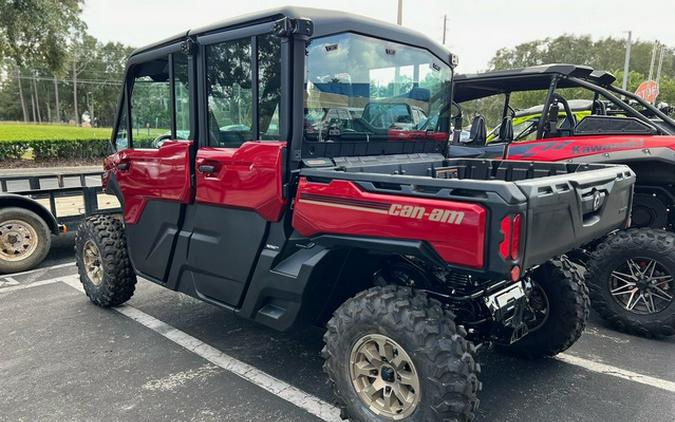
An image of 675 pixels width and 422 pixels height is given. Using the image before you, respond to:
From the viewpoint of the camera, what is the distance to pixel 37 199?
19.9 feet

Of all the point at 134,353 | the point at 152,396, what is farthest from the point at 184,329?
the point at 152,396

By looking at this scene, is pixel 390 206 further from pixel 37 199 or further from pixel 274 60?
pixel 37 199

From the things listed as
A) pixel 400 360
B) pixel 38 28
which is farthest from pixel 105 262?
pixel 38 28

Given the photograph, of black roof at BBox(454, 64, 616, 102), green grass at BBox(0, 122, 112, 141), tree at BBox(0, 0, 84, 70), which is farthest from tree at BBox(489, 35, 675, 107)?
black roof at BBox(454, 64, 616, 102)

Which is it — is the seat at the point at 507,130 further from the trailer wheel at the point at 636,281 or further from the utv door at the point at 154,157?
the utv door at the point at 154,157

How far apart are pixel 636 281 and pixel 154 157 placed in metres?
4.15

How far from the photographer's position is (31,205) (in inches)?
231

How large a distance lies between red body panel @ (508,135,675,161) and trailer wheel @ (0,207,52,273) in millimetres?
5603

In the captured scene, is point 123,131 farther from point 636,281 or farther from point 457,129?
point 636,281

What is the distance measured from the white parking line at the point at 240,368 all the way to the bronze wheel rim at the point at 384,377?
425 mm

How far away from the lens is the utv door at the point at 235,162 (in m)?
2.95

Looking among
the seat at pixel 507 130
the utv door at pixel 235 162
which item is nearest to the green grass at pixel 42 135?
the utv door at pixel 235 162

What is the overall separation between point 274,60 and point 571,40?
2302 inches

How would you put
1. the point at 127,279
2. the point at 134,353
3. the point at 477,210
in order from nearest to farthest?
the point at 477,210, the point at 134,353, the point at 127,279
